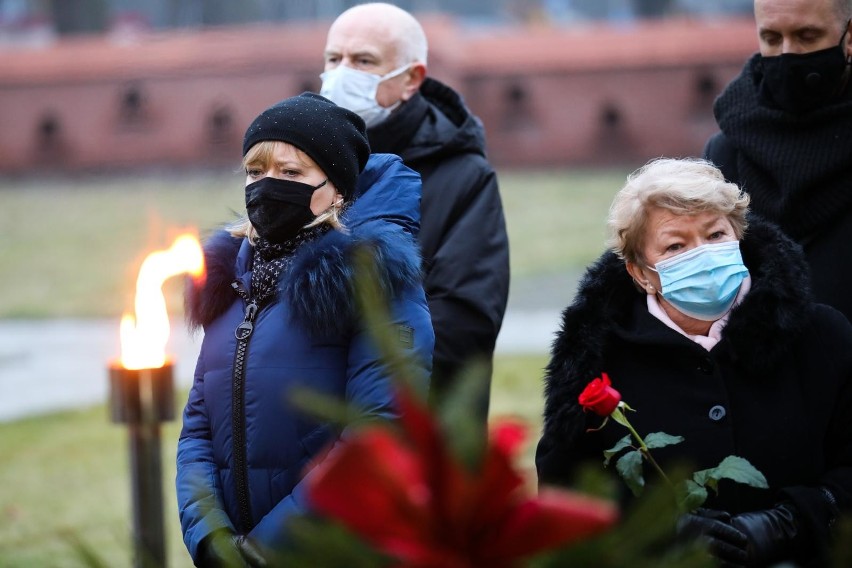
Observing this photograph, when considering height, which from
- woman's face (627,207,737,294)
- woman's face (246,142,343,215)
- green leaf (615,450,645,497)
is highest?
woman's face (246,142,343,215)

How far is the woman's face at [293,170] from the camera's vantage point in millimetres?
2748

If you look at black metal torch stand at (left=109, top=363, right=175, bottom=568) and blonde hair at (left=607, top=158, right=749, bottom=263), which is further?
blonde hair at (left=607, top=158, right=749, bottom=263)

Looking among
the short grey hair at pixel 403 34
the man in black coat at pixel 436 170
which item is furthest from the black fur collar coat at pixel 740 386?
the short grey hair at pixel 403 34

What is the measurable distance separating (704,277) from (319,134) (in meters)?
0.88

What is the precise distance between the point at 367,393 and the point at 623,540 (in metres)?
1.57

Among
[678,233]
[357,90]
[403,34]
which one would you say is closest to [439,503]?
[678,233]

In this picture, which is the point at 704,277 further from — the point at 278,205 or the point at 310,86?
the point at 310,86

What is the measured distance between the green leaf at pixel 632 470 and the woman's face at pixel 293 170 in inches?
34.8

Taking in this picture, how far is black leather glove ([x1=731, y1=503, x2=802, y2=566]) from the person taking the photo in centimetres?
242

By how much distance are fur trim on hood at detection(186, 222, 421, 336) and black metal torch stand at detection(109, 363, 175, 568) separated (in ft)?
3.56

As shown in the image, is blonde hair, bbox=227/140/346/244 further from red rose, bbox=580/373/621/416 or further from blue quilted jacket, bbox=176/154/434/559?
red rose, bbox=580/373/621/416

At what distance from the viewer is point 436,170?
3.93 metres

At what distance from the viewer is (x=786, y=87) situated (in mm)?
3400

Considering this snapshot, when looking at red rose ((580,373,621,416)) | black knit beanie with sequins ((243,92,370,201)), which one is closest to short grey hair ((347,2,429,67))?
black knit beanie with sequins ((243,92,370,201))
